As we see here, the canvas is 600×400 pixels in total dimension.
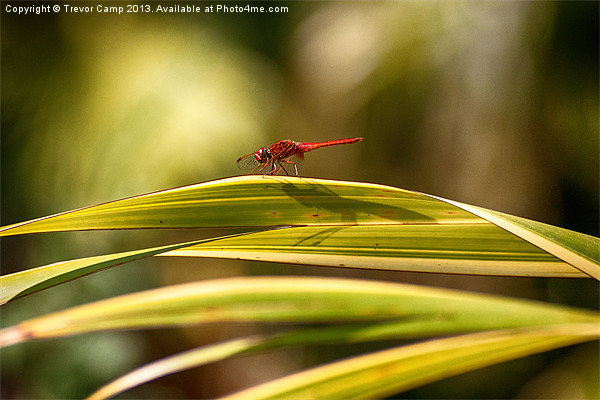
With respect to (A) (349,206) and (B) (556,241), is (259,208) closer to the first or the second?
(A) (349,206)

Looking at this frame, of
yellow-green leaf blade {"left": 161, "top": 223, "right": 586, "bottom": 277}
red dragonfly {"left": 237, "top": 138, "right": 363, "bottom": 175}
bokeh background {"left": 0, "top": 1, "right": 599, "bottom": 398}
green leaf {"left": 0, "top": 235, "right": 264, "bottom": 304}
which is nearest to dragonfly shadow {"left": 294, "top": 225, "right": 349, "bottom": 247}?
yellow-green leaf blade {"left": 161, "top": 223, "right": 586, "bottom": 277}

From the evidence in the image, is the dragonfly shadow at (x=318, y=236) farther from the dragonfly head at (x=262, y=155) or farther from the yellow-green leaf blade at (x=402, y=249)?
the dragonfly head at (x=262, y=155)

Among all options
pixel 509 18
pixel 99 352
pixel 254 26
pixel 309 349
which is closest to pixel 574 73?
pixel 509 18

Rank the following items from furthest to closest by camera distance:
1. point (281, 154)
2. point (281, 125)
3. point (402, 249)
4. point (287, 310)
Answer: point (281, 125)
point (281, 154)
point (402, 249)
point (287, 310)

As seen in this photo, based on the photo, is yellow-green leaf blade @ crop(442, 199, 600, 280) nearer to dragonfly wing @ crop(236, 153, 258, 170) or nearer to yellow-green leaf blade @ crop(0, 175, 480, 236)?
yellow-green leaf blade @ crop(0, 175, 480, 236)

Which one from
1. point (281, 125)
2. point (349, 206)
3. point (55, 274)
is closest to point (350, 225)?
point (349, 206)

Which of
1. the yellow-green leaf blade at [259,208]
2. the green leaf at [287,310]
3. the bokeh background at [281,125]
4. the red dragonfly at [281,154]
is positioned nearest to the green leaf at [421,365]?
the green leaf at [287,310]
